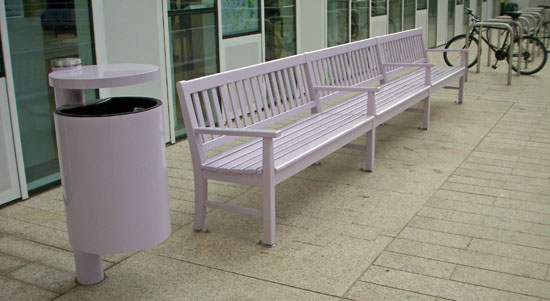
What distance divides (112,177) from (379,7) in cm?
984

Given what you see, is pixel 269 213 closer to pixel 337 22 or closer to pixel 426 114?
pixel 426 114

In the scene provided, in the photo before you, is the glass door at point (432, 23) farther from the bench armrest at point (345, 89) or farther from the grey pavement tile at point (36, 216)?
the grey pavement tile at point (36, 216)

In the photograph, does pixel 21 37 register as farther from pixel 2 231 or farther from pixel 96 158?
pixel 96 158

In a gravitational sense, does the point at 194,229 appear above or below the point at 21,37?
below

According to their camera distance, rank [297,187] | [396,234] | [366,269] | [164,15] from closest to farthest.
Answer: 1. [366,269]
2. [396,234]
3. [297,187]
4. [164,15]

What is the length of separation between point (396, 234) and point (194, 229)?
4.46 ft

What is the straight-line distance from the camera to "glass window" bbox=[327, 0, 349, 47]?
1016 centimetres

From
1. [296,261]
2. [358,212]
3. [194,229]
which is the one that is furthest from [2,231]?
[358,212]

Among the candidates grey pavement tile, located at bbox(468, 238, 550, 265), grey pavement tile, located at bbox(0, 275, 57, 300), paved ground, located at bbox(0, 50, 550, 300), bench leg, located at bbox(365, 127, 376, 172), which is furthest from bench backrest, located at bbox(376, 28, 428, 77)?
grey pavement tile, located at bbox(0, 275, 57, 300)

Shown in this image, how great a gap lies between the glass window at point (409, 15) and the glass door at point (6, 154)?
10.3 meters

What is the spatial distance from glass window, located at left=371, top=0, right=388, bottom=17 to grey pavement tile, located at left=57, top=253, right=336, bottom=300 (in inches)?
355

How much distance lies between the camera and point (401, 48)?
27.1ft

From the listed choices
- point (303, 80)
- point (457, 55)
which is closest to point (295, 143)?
point (303, 80)

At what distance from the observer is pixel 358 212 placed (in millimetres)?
4812
